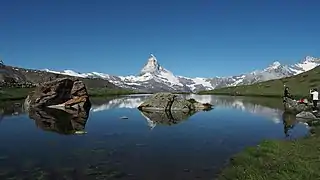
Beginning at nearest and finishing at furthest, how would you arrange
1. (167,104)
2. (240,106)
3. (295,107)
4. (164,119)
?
(164,119), (295,107), (167,104), (240,106)

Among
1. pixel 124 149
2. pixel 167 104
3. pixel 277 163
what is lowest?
pixel 124 149

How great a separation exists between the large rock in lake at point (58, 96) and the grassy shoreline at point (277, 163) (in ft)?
191

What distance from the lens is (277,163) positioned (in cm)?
2328

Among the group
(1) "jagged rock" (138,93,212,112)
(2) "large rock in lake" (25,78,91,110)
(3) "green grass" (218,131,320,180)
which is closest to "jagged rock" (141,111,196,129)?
(1) "jagged rock" (138,93,212,112)

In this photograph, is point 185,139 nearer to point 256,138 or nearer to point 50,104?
point 256,138

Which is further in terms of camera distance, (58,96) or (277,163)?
(58,96)

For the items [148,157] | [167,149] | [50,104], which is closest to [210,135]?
[167,149]

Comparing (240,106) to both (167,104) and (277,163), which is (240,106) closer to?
(167,104)

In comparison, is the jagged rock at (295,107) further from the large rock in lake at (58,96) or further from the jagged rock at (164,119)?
the large rock in lake at (58,96)

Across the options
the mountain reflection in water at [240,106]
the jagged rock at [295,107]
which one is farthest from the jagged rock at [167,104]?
the jagged rock at [295,107]

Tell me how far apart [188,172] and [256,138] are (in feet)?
53.1

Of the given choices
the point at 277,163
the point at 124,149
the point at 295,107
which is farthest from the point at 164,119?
the point at 277,163

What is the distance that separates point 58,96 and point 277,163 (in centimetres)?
6778

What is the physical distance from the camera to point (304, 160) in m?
23.3
